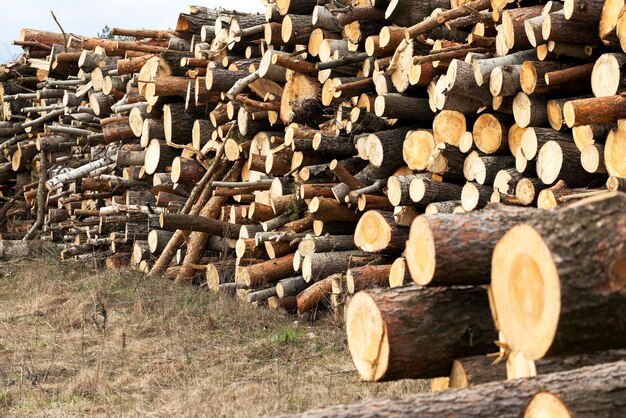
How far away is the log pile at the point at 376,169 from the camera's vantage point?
10.1 feet

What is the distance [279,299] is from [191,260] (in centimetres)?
163

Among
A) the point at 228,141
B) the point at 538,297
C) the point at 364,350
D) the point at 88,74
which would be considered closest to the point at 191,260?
the point at 228,141

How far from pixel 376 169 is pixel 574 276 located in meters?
4.84

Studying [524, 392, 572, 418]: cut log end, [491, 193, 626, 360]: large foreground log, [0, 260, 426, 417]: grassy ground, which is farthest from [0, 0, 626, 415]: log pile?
[0, 260, 426, 417]: grassy ground

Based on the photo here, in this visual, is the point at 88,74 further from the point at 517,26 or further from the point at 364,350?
the point at 364,350

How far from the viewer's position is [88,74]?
11.9 meters

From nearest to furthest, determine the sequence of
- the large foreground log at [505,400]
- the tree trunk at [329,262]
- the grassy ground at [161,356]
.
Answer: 1. the large foreground log at [505,400]
2. the grassy ground at [161,356]
3. the tree trunk at [329,262]

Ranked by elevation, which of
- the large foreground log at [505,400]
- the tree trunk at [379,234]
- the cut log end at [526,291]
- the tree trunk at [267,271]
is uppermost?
the cut log end at [526,291]

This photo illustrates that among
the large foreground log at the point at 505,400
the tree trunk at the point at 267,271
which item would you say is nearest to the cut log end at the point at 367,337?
the large foreground log at the point at 505,400

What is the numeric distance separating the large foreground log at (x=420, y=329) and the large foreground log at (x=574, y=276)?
2.39 feet

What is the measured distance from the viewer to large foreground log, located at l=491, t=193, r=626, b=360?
2.65 metres

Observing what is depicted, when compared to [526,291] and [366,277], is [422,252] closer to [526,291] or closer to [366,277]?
[526,291]

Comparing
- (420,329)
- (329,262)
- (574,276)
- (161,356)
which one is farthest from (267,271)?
(574,276)

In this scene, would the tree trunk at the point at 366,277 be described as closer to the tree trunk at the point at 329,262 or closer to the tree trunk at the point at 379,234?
the tree trunk at the point at 379,234
